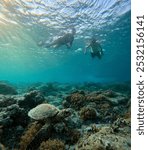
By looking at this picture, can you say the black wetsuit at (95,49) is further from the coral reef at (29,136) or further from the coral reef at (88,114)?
the coral reef at (29,136)

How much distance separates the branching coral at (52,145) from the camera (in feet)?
19.8

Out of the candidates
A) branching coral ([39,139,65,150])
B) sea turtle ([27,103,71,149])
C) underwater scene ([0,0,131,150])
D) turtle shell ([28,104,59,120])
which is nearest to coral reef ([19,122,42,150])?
underwater scene ([0,0,131,150])

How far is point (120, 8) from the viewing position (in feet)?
61.7

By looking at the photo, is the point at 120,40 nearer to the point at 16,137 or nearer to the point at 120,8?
the point at 120,8

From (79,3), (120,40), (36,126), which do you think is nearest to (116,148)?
(36,126)

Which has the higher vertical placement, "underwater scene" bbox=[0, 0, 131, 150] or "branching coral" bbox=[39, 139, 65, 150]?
"underwater scene" bbox=[0, 0, 131, 150]

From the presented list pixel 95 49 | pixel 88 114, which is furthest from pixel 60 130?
pixel 95 49

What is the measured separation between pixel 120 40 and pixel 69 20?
44.6 feet

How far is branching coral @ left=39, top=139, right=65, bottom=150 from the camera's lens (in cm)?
602

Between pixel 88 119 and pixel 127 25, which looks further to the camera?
pixel 127 25

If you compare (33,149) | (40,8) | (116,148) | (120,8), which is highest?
(120,8)

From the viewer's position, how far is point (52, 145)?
607 centimetres

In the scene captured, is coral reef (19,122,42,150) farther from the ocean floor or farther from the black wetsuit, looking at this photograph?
the black wetsuit

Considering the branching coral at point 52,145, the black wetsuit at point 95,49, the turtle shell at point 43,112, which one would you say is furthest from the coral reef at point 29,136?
the black wetsuit at point 95,49
